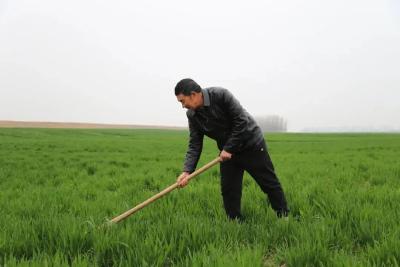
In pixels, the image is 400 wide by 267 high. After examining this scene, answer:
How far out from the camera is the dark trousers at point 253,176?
3727 millimetres

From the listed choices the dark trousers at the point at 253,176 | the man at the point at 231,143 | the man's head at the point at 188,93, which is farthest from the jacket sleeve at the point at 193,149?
the man's head at the point at 188,93

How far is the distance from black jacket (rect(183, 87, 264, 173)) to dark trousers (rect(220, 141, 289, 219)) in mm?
110

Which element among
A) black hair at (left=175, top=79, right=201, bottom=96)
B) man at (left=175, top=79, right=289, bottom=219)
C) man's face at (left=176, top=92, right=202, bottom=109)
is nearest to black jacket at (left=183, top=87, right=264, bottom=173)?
man at (left=175, top=79, right=289, bottom=219)

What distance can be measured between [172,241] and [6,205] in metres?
3.09

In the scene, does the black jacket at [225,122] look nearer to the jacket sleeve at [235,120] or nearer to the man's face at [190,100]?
the jacket sleeve at [235,120]

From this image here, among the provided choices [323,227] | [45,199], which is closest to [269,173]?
[323,227]

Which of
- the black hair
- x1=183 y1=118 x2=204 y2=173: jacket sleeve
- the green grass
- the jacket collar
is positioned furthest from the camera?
x1=183 y1=118 x2=204 y2=173: jacket sleeve

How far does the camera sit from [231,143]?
139 inches

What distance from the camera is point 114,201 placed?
476cm

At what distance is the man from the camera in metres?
3.55

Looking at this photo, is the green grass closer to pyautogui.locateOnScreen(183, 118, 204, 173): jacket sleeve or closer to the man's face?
pyautogui.locateOnScreen(183, 118, 204, 173): jacket sleeve

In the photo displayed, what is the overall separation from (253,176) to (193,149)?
74 centimetres

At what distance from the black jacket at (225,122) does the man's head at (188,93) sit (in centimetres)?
15

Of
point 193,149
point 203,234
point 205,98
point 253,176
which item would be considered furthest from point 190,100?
point 203,234
